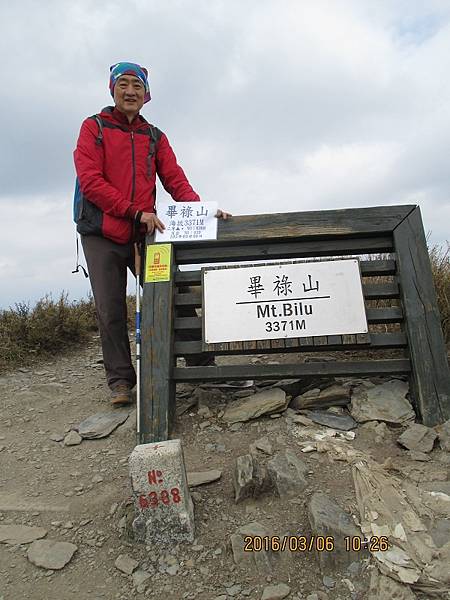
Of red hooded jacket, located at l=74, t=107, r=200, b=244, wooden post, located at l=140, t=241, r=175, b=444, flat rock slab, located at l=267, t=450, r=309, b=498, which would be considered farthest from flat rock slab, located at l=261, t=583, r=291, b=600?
red hooded jacket, located at l=74, t=107, r=200, b=244

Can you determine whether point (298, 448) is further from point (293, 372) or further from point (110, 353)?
point (110, 353)

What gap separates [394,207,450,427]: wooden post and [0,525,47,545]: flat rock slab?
2.79 meters

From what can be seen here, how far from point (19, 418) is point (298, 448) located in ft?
8.88

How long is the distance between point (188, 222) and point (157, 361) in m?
1.30

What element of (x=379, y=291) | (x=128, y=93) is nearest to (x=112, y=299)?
(x=128, y=93)

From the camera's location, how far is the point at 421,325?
3.64 m

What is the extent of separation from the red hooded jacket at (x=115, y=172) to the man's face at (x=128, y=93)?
0.10 m

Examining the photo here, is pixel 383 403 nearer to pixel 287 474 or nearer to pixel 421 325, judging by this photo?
pixel 421 325

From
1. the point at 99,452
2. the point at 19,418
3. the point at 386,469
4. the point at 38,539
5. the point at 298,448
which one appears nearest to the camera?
the point at 38,539

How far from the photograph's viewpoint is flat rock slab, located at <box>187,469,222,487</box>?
2793mm

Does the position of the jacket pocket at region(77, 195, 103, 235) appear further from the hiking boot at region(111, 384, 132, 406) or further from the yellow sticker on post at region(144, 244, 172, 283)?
the hiking boot at region(111, 384, 132, 406)

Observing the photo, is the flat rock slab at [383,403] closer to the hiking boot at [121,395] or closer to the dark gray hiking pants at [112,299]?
the dark gray hiking pants at [112,299]

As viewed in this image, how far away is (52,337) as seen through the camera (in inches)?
250

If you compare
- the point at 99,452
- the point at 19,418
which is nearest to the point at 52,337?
the point at 19,418
